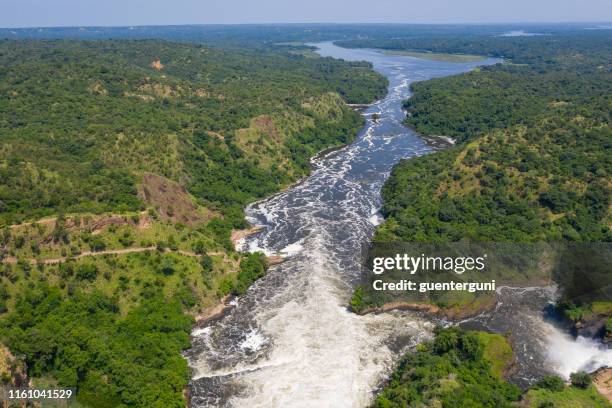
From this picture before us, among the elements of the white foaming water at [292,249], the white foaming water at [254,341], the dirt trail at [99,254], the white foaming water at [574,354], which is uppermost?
the dirt trail at [99,254]

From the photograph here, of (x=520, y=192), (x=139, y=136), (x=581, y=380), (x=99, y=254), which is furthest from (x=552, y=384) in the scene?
(x=139, y=136)

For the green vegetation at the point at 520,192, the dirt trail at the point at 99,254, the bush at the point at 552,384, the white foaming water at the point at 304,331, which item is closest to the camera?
the bush at the point at 552,384

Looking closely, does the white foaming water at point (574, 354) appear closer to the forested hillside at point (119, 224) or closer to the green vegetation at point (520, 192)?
the green vegetation at point (520, 192)

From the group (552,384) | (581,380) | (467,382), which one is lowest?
(552,384)

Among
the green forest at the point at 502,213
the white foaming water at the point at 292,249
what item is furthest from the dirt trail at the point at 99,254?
the green forest at the point at 502,213

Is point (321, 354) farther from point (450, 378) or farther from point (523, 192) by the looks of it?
point (523, 192)

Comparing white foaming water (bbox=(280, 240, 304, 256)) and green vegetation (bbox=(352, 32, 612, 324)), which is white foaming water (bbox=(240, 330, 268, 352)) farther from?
white foaming water (bbox=(280, 240, 304, 256))
